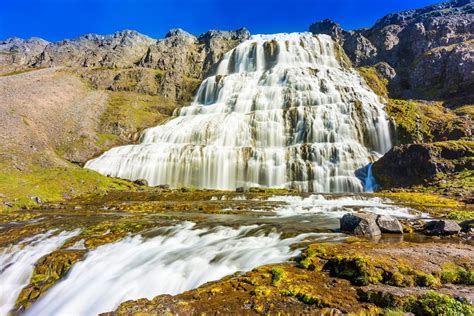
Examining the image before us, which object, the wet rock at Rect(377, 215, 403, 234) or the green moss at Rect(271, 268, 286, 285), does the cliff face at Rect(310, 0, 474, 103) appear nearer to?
the wet rock at Rect(377, 215, 403, 234)

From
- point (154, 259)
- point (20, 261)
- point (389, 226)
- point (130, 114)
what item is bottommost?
point (20, 261)

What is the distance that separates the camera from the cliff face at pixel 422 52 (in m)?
87.4

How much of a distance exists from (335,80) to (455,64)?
1653 inches

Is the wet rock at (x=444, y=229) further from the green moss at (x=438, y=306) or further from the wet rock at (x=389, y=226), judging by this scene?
the green moss at (x=438, y=306)

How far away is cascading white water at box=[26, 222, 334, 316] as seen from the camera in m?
11.1

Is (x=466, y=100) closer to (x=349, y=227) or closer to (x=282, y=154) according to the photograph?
(x=282, y=154)

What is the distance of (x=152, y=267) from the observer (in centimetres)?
1258

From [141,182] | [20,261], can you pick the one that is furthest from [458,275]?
[141,182]

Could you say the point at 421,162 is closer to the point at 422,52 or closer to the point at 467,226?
the point at 467,226

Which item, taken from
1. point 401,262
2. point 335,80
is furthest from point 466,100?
→ point 401,262

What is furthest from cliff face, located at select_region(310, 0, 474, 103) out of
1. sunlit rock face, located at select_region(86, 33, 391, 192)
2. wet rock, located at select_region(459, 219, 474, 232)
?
wet rock, located at select_region(459, 219, 474, 232)

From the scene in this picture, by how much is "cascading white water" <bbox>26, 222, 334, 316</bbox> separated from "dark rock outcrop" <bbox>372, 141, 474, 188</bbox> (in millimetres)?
32806

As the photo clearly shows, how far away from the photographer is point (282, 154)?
49125 mm

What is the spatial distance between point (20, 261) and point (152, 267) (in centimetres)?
714
